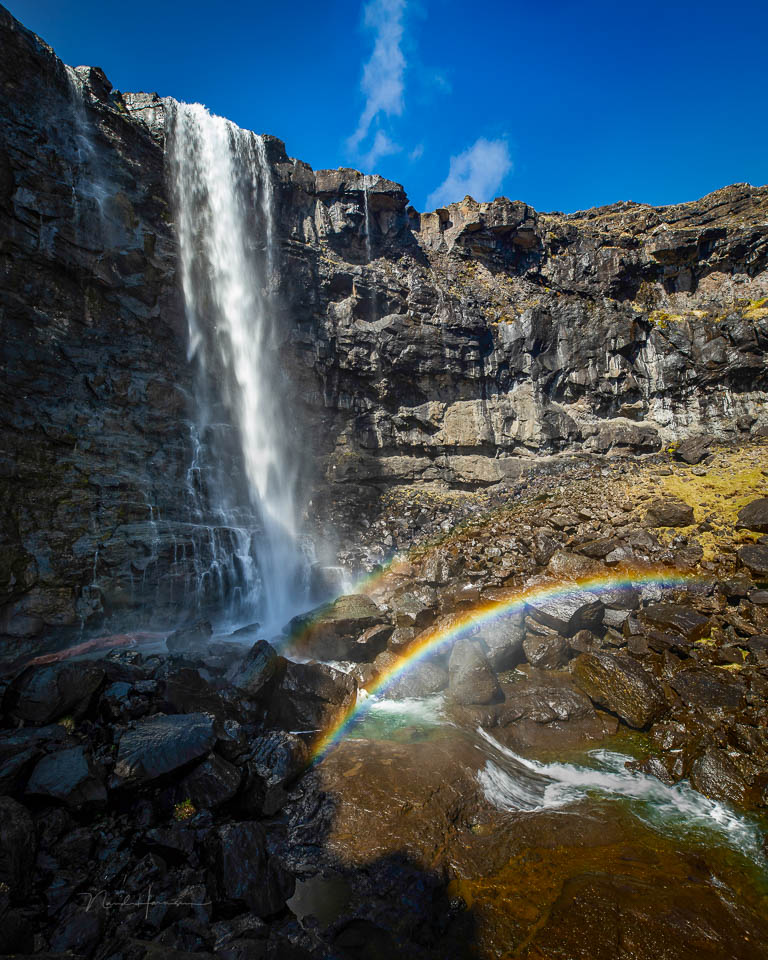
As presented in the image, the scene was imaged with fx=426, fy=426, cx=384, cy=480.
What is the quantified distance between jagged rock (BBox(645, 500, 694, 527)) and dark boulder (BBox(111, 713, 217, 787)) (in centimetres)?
1724

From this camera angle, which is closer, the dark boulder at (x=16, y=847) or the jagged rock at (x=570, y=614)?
the dark boulder at (x=16, y=847)

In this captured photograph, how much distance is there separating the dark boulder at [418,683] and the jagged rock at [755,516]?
11873 mm

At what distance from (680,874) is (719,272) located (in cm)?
3782

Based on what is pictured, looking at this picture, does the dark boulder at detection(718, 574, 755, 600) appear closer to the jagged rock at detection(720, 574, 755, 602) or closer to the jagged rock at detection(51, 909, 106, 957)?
the jagged rock at detection(720, 574, 755, 602)

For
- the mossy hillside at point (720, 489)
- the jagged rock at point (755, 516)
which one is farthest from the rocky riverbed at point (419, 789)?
the mossy hillside at point (720, 489)

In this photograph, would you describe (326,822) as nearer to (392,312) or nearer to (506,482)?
(506,482)

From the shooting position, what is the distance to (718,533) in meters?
15.3

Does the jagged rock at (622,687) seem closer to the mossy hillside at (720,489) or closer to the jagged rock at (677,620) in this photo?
the jagged rock at (677,620)

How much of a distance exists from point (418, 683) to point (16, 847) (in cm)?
861

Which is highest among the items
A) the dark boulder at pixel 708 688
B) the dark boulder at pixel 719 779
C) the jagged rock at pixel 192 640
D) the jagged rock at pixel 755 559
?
the jagged rock at pixel 755 559

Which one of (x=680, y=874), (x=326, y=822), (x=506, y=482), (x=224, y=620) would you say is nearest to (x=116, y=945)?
(x=326, y=822)

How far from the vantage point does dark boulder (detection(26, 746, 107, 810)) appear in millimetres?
5676

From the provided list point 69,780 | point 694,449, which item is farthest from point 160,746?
point 694,449

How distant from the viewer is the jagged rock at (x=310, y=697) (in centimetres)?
969
